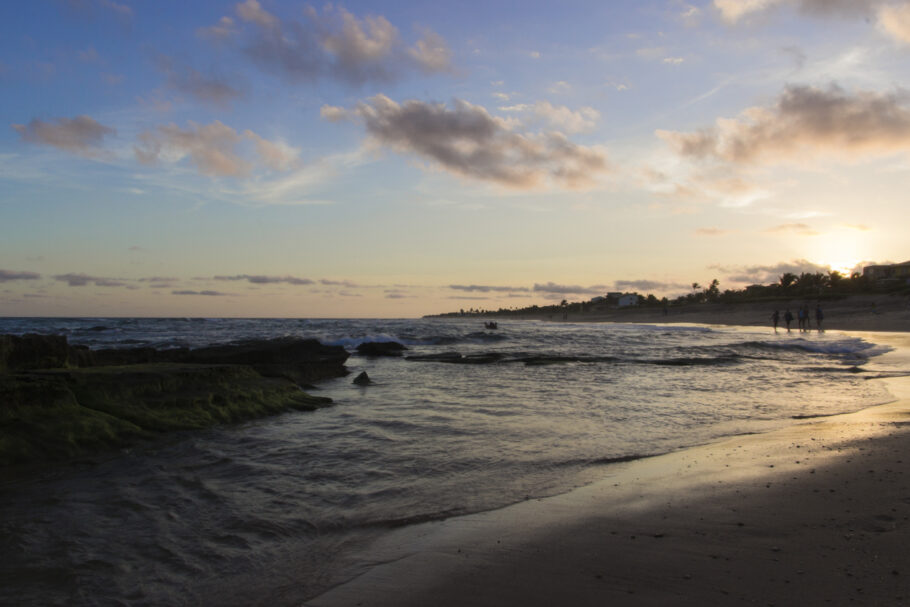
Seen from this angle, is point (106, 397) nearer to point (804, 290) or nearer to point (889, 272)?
point (804, 290)

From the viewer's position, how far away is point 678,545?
3.61 metres

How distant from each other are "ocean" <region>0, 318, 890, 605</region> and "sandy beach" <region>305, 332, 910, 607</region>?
0.44 metres

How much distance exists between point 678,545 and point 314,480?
394 cm

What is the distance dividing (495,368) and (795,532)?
15659 mm

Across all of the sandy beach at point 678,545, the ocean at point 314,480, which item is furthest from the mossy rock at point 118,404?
the sandy beach at point 678,545

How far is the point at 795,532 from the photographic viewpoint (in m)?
3.74

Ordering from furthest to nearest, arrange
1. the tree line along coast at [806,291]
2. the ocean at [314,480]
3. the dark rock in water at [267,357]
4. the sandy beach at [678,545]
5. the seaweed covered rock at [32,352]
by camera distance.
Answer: the tree line along coast at [806,291], the dark rock in water at [267,357], the seaweed covered rock at [32,352], the ocean at [314,480], the sandy beach at [678,545]

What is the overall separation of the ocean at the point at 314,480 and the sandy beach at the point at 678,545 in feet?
1.44

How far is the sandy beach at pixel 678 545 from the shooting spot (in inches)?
117

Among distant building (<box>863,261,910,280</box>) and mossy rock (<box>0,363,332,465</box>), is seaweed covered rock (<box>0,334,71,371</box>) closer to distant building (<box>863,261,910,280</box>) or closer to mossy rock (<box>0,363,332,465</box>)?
mossy rock (<box>0,363,332,465</box>)

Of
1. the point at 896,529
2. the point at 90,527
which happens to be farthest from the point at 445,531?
the point at 896,529

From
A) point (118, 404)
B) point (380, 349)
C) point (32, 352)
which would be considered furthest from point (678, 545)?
point (380, 349)

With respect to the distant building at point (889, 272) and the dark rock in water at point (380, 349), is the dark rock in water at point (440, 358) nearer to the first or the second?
the dark rock in water at point (380, 349)

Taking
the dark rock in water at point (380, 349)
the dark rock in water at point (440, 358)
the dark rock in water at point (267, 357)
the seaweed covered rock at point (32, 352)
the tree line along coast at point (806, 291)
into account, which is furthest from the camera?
the tree line along coast at point (806, 291)
